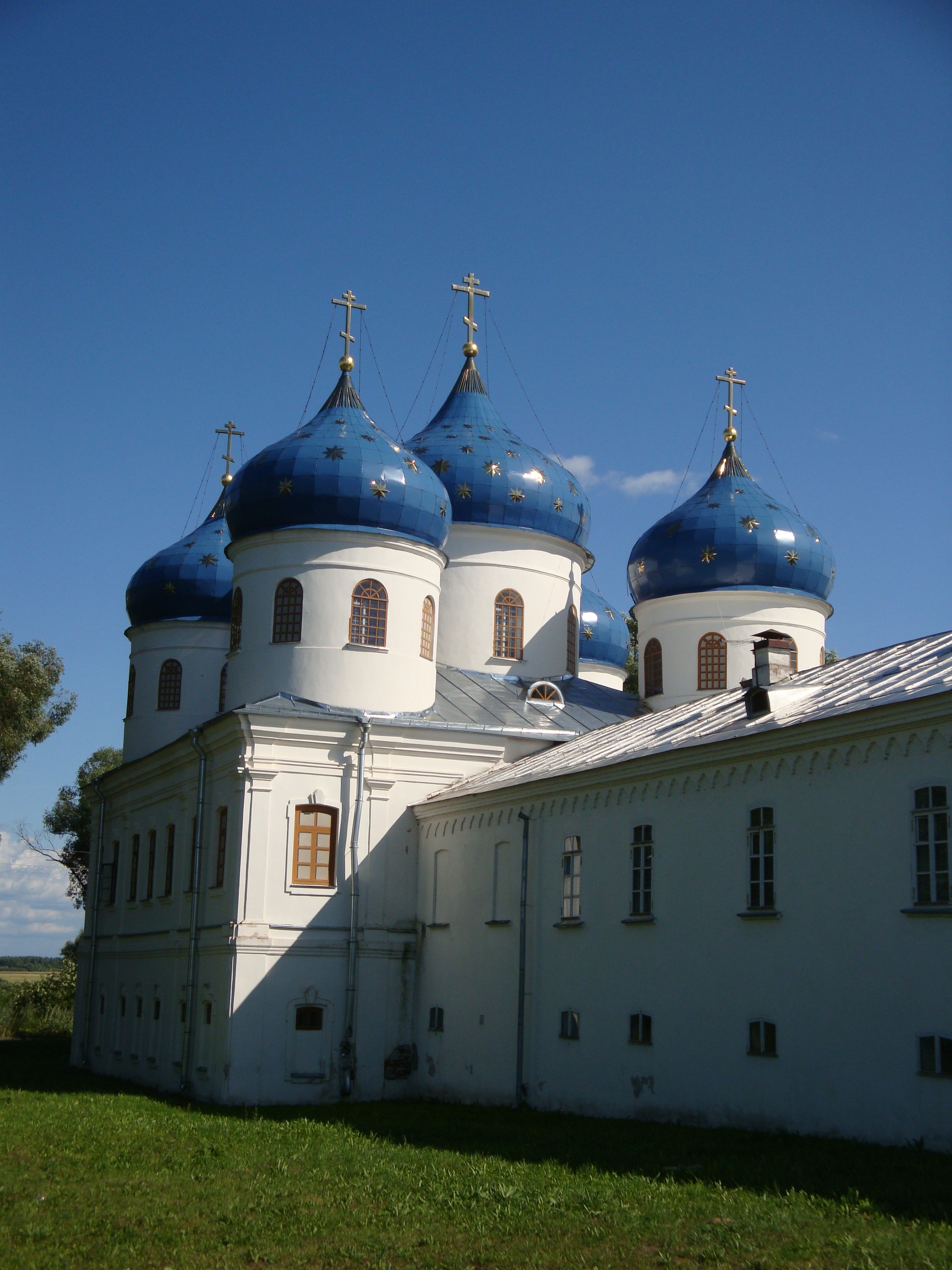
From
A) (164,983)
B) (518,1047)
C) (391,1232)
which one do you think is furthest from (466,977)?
(391,1232)

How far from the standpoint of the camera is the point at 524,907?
723 inches

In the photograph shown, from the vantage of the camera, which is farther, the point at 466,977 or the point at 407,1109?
the point at 466,977

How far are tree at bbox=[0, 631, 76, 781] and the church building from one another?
85.2 inches

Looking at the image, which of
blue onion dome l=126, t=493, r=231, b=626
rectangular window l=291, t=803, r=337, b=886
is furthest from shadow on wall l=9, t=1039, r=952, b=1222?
blue onion dome l=126, t=493, r=231, b=626

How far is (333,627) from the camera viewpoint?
2245 centimetres

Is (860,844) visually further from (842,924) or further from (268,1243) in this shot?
(268,1243)

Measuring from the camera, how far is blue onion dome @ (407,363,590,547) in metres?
26.3

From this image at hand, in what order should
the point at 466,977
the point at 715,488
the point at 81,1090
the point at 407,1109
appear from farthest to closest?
the point at 715,488 < the point at 81,1090 < the point at 466,977 < the point at 407,1109

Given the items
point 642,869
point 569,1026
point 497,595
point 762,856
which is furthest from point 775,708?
point 497,595

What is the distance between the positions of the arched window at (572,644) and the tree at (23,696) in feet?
38.7

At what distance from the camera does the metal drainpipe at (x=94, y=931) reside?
27.5m

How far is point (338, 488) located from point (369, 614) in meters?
2.14

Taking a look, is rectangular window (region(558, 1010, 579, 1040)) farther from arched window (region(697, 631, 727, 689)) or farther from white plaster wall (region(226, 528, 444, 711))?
arched window (region(697, 631, 727, 689))

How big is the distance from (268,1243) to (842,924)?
6107 mm
